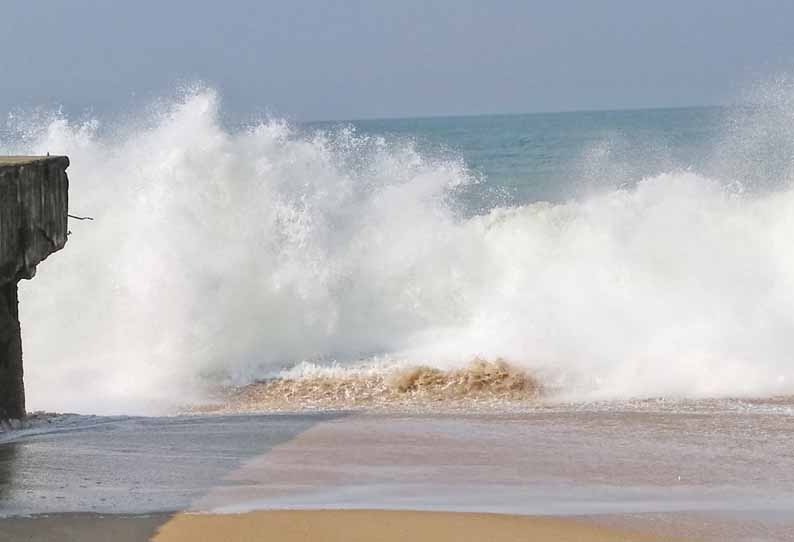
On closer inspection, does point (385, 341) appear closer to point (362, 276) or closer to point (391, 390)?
point (362, 276)

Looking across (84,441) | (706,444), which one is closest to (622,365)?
(706,444)

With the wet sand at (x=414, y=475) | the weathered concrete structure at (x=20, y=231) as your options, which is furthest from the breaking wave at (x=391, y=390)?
the weathered concrete structure at (x=20, y=231)

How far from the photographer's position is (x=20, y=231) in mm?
7340

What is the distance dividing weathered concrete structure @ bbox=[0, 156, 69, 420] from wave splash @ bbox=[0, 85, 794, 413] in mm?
1685

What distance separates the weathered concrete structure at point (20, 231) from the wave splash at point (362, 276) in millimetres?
1685

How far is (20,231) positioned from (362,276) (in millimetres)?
6145

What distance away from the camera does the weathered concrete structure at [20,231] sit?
23.5 feet

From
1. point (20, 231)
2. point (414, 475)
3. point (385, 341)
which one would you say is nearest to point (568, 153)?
point (385, 341)

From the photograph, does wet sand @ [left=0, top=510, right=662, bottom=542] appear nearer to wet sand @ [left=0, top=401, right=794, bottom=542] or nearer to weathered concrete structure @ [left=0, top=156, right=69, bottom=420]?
wet sand @ [left=0, top=401, right=794, bottom=542]

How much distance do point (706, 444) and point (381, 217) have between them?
24.3 ft

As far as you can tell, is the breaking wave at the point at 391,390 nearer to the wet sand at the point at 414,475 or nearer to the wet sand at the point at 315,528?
the wet sand at the point at 414,475

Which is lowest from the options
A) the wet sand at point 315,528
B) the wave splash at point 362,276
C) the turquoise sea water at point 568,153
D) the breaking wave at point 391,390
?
the wet sand at point 315,528

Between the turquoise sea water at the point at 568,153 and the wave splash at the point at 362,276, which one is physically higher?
the turquoise sea water at the point at 568,153

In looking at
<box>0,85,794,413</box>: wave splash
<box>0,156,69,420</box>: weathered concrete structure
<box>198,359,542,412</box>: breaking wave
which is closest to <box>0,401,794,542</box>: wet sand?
<box>0,156,69,420</box>: weathered concrete structure
